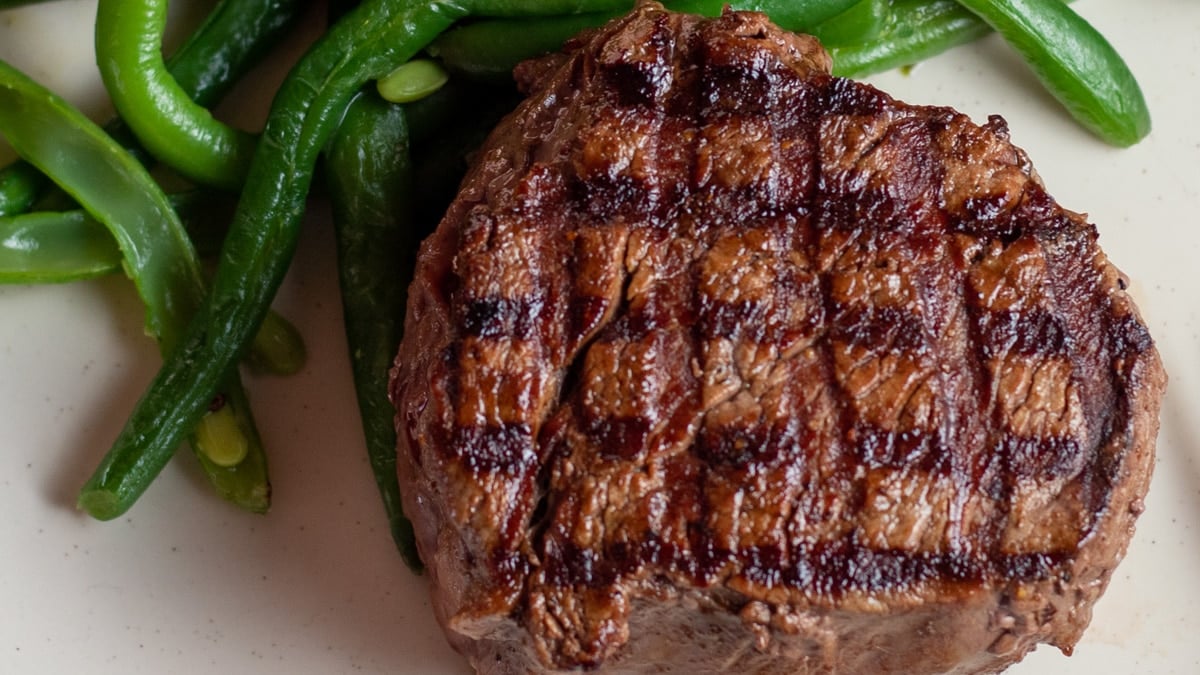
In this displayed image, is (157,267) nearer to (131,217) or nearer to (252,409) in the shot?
(131,217)

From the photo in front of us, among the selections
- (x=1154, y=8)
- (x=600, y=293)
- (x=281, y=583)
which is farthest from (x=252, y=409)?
(x=1154, y=8)

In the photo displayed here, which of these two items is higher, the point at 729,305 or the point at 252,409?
the point at 729,305

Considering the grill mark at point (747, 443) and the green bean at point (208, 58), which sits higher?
the grill mark at point (747, 443)

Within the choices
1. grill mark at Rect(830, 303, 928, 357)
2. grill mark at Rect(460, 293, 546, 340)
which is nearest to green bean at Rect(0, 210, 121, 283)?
grill mark at Rect(460, 293, 546, 340)

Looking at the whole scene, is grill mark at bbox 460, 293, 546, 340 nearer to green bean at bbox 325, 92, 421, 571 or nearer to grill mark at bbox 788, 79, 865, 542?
grill mark at bbox 788, 79, 865, 542

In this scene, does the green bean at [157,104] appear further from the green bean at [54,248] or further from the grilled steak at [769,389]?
the grilled steak at [769,389]

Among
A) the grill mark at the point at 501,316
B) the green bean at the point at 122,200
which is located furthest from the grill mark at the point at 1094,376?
the green bean at the point at 122,200

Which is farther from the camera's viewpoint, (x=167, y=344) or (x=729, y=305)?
(x=167, y=344)
